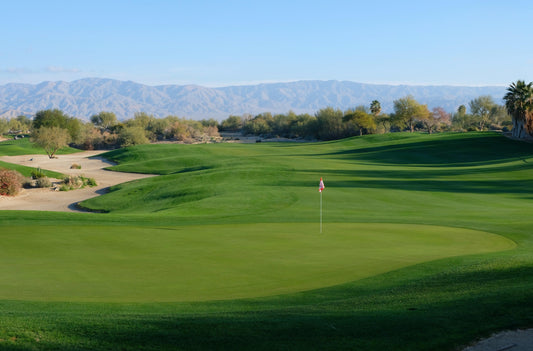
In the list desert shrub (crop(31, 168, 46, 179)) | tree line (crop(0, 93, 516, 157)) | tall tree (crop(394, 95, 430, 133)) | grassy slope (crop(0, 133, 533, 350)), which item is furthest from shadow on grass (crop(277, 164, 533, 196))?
tall tree (crop(394, 95, 430, 133))

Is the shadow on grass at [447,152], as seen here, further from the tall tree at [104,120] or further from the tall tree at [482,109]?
the tall tree at [104,120]

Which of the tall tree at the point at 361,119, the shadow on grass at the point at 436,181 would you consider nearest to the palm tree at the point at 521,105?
the shadow on grass at the point at 436,181

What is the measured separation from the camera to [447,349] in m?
6.84

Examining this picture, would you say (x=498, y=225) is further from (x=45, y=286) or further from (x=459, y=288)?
(x=45, y=286)

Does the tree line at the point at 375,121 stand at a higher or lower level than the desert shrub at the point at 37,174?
higher

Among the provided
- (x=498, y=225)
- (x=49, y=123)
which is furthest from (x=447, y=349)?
(x=49, y=123)

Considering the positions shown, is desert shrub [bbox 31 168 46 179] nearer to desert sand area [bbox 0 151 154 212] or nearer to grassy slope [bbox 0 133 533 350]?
desert sand area [bbox 0 151 154 212]

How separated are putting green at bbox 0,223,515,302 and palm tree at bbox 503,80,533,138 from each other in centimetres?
5612

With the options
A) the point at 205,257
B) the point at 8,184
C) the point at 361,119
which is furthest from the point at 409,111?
the point at 205,257

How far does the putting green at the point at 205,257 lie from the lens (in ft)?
36.8

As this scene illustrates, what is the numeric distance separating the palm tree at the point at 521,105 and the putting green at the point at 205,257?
5612cm

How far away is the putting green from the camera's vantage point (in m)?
11.2

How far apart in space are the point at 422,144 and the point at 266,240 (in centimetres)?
6247

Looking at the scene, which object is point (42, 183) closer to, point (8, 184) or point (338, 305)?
point (8, 184)
